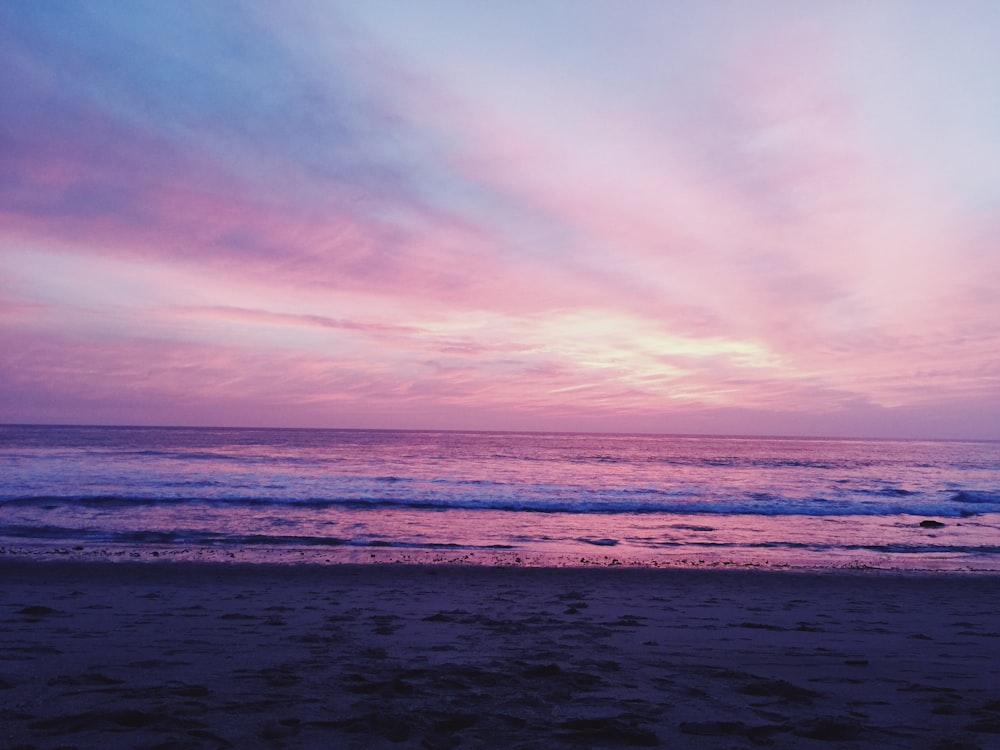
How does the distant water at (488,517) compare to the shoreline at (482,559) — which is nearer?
the shoreline at (482,559)

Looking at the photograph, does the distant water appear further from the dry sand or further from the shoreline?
the dry sand

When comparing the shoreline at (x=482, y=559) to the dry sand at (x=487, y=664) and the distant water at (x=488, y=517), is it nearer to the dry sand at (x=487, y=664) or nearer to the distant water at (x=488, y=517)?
the distant water at (x=488, y=517)

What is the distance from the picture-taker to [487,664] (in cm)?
601

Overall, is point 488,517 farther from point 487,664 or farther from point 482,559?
point 487,664

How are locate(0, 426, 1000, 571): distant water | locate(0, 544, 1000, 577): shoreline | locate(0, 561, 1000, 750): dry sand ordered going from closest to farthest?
1. locate(0, 561, 1000, 750): dry sand
2. locate(0, 544, 1000, 577): shoreline
3. locate(0, 426, 1000, 571): distant water

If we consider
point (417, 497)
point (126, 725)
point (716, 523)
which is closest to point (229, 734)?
point (126, 725)

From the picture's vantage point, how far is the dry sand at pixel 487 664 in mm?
4402

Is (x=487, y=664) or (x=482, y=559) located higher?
(x=487, y=664)

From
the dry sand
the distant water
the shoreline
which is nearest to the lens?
the dry sand

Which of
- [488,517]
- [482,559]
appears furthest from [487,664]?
[488,517]

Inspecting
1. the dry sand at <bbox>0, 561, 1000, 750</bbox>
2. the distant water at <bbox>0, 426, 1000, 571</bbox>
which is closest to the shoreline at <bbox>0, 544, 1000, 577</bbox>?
the distant water at <bbox>0, 426, 1000, 571</bbox>

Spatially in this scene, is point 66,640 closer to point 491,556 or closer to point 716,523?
point 491,556

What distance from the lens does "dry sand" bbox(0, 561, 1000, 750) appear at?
14.4ft

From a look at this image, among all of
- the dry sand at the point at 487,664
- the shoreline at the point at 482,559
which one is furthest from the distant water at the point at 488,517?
the dry sand at the point at 487,664
